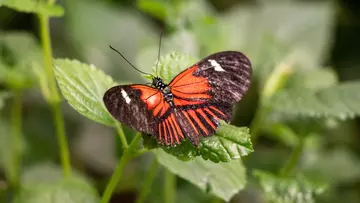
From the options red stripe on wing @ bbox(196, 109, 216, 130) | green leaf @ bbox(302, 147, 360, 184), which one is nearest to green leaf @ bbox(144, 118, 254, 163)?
red stripe on wing @ bbox(196, 109, 216, 130)

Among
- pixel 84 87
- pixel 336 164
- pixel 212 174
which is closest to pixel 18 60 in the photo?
pixel 84 87

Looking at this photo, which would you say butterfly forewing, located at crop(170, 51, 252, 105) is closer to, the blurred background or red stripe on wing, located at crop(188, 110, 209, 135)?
red stripe on wing, located at crop(188, 110, 209, 135)

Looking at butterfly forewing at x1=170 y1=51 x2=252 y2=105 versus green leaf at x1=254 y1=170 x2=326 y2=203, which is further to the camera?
green leaf at x1=254 y1=170 x2=326 y2=203

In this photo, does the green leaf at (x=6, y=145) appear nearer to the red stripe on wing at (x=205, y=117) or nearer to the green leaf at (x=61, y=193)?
the green leaf at (x=61, y=193)

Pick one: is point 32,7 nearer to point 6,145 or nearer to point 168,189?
point 168,189

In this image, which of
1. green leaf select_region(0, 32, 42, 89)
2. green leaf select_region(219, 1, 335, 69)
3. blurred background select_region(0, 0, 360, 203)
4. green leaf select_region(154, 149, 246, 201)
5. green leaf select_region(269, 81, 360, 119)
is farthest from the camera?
green leaf select_region(219, 1, 335, 69)

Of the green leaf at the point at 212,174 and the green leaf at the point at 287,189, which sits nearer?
the green leaf at the point at 212,174

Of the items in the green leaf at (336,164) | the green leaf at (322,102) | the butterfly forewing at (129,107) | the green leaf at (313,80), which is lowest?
the green leaf at (336,164)

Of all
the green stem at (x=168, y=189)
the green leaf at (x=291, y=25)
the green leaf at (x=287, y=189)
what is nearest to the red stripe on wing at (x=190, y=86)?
the green leaf at (x=287, y=189)
